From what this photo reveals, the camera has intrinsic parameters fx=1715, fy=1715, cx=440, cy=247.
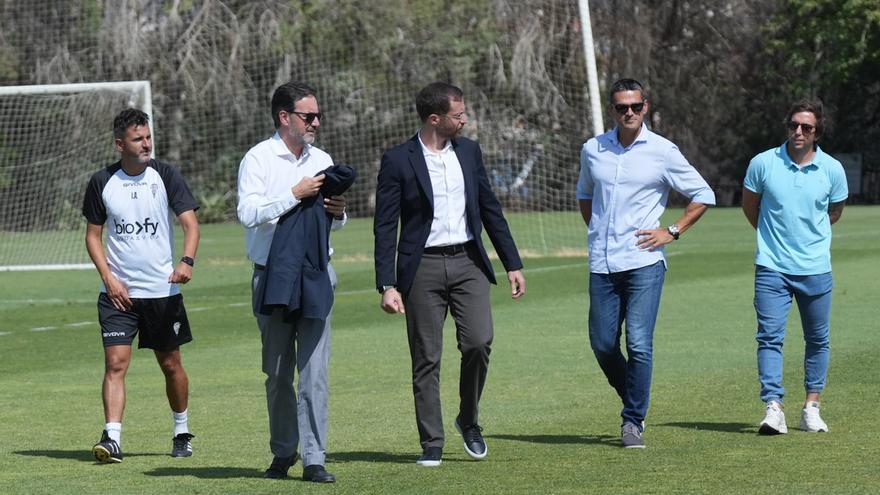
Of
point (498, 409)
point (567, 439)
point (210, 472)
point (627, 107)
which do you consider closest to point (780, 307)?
point (567, 439)

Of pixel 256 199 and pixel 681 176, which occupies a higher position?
pixel 256 199

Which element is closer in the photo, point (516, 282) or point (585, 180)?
point (516, 282)

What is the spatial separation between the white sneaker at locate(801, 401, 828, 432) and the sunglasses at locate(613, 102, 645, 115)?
199 centimetres

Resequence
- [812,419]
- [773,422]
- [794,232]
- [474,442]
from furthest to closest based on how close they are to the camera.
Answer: [794,232], [812,419], [773,422], [474,442]

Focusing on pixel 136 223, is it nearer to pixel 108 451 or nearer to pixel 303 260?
pixel 108 451

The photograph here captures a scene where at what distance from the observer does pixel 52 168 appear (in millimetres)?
32531

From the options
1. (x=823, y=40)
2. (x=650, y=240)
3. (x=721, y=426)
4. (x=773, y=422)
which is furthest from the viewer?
(x=823, y=40)

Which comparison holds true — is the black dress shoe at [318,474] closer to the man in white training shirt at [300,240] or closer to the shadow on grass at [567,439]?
the man in white training shirt at [300,240]

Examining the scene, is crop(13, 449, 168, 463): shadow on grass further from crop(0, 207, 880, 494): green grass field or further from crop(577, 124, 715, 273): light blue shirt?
crop(577, 124, 715, 273): light blue shirt

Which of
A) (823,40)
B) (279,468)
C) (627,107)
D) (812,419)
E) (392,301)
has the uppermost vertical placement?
(627,107)

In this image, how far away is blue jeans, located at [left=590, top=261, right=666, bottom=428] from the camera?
9.43 metres

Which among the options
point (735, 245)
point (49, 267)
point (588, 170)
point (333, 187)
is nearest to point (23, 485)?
point (333, 187)

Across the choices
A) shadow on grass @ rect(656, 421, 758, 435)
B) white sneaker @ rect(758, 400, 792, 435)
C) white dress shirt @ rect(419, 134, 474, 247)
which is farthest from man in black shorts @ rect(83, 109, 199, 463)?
white sneaker @ rect(758, 400, 792, 435)

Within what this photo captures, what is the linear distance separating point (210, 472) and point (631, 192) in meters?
2.76
